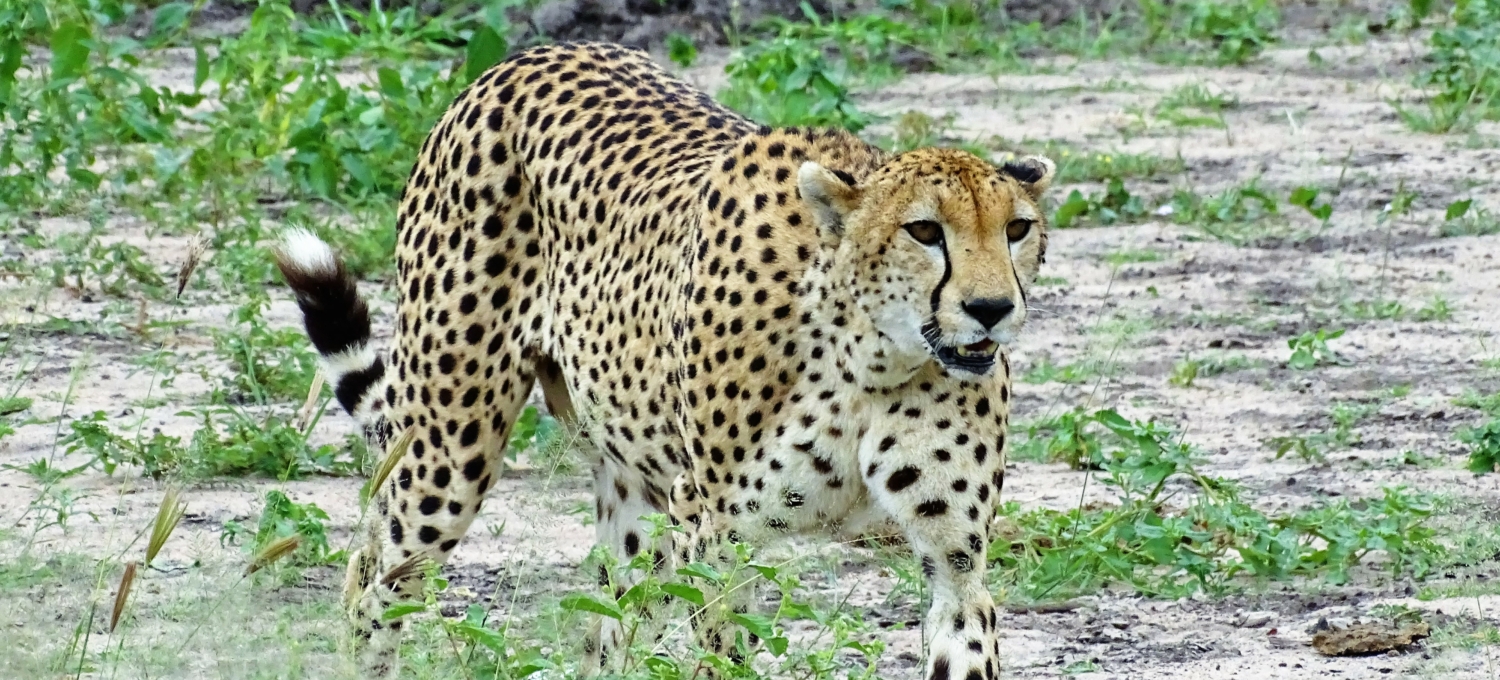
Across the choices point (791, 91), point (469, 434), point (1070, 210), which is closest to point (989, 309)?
point (469, 434)

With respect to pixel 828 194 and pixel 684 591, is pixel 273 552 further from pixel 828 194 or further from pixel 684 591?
pixel 828 194

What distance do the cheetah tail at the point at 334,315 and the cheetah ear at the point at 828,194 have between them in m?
1.06


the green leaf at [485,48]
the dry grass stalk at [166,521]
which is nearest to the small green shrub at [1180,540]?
the dry grass stalk at [166,521]

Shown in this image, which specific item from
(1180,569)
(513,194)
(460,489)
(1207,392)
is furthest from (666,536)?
(1207,392)

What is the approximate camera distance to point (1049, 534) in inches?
188

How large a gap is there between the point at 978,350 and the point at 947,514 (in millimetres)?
250

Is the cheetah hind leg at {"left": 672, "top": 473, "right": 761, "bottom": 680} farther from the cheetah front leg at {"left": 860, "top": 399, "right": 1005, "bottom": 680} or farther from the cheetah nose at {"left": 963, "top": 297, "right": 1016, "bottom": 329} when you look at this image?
the cheetah nose at {"left": 963, "top": 297, "right": 1016, "bottom": 329}

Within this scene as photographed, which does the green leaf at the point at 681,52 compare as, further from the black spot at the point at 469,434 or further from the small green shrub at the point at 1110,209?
the black spot at the point at 469,434

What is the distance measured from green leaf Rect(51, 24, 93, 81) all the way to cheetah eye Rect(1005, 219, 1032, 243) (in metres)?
4.15

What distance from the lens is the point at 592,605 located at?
2.97m

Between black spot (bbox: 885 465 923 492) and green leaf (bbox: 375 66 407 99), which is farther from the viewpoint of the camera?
green leaf (bbox: 375 66 407 99)

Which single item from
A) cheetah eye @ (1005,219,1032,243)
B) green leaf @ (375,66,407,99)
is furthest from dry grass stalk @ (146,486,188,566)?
green leaf @ (375,66,407,99)

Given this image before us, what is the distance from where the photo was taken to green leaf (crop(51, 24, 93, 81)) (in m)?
6.95

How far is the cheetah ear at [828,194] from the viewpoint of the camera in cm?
355
